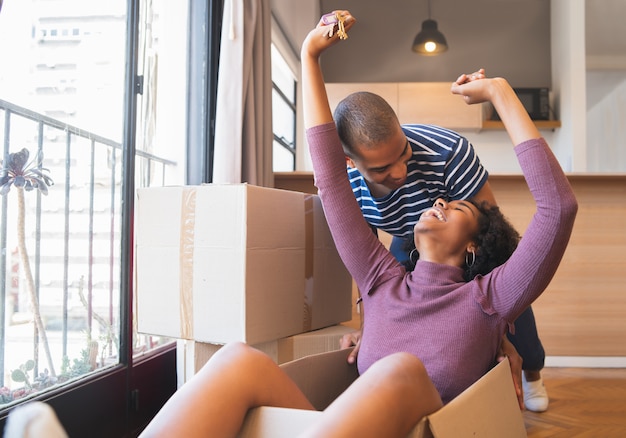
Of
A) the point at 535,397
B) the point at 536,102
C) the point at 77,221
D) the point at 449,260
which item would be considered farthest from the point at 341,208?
the point at 536,102

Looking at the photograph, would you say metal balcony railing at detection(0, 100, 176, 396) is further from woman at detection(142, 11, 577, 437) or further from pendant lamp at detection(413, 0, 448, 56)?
pendant lamp at detection(413, 0, 448, 56)

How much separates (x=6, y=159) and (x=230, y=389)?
841 mm

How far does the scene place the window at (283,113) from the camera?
4.78 metres

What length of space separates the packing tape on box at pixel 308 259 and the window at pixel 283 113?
287cm

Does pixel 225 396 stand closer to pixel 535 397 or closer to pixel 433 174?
pixel 433 174

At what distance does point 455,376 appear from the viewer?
111 cm

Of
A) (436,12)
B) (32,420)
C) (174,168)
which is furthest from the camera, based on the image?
(436,12)

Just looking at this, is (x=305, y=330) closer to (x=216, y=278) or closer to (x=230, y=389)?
(x=216, y=278)

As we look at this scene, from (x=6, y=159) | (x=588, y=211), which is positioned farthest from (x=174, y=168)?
(x=588, y=211)

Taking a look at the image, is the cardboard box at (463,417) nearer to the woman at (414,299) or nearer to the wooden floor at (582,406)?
the woman at (414,299)

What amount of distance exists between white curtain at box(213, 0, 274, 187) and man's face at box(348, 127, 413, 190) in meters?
1.14

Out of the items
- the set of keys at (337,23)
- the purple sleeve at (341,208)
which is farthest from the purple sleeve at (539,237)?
the set of keys at (337,23)

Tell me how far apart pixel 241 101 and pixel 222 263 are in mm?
1213

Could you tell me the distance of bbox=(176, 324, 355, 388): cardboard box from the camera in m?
1.53
